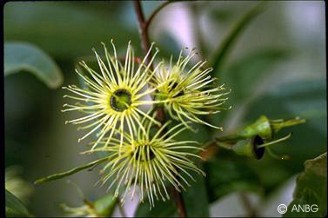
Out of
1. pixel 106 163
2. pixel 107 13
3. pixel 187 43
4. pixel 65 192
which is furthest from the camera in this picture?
pixel 187 43

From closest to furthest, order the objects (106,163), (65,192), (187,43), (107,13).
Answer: (106,163) < (65,192) < (107,13) < (187,43)

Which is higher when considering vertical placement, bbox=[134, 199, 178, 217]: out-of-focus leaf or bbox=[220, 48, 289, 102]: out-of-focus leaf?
bbox=[220, 48, 289, 102]: out-of-focus leaf

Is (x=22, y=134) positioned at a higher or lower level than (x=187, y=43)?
lower

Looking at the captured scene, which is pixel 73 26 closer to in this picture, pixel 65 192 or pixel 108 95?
pixel 65 192

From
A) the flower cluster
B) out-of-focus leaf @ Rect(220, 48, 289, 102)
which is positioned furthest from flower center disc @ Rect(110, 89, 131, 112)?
out-of-focus leaf @ Rect(220, 48, 289, 102)

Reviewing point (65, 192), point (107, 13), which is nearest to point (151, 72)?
point (65, 192)

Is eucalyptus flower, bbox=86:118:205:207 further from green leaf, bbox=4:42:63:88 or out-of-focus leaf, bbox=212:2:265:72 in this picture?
out-of-focus leaf, bbox=212:2:265:72

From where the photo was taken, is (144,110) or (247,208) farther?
(247,208)

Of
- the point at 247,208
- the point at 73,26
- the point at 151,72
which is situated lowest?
the point at 247,208
